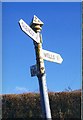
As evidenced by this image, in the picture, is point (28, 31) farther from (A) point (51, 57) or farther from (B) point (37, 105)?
(B) point (37, 105)

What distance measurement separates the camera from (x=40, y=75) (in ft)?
18.7

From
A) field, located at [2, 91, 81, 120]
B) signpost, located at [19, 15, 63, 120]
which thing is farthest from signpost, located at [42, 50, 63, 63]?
field, located at [2, 91, 81, 120]

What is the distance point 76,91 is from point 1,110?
1.54 meters

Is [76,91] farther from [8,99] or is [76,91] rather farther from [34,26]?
[34,26]

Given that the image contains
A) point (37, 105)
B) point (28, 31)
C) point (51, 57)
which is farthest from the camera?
point (37, 105)

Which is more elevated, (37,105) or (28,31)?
(28,31)

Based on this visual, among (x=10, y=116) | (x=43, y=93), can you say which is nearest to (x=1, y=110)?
Answer: (x=10, y=116)

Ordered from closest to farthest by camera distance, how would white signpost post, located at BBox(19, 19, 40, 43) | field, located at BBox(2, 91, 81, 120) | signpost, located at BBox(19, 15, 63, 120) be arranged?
white signpost post, located at BBox(19, 19, 40, 43), signpost, located at BBox(19, 15, 63, 120), field, located at BBox(2, 91, 81, 120)

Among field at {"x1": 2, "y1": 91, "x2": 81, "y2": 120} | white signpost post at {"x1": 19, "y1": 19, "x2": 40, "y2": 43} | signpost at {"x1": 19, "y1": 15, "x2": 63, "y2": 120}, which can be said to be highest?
white signpost post at {"x1": 19, "y1": 19, "x2": 40, "y2": 43}

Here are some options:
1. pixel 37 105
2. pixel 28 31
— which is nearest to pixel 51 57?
pixel 28 31

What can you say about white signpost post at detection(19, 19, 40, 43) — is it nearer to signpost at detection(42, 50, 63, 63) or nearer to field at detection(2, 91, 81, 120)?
signpost at detection(42, 50, 63, 63)

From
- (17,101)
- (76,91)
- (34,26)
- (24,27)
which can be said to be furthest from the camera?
Answer: (17,101)

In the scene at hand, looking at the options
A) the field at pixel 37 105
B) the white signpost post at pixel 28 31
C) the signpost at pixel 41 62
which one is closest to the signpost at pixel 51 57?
the signpost at pixel 41 62

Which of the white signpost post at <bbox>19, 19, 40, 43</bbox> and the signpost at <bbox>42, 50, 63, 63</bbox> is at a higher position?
the white signpost post at <bbox>19, 19, 40, 43</bbox>
